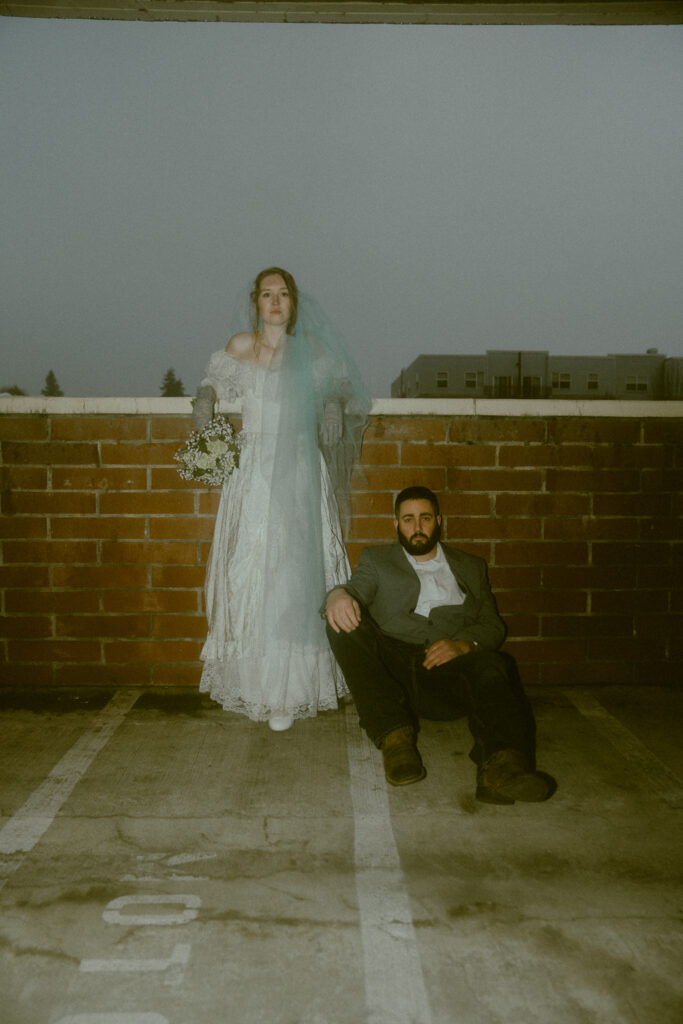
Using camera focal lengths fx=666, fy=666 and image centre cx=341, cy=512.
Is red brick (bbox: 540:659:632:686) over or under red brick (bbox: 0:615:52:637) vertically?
under

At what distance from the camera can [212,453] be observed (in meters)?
3.46

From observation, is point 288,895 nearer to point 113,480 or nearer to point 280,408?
point 280,408

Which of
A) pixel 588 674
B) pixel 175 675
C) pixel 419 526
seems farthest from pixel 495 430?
pixel 175 675

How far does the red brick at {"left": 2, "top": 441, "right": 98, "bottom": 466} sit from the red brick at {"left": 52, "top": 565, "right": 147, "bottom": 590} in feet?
2.10

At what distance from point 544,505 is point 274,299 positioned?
6.66 feet

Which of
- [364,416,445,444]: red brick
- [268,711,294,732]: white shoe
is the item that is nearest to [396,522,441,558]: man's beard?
[364,416,445,444]: red brick

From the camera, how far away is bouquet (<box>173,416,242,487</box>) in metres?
3.46

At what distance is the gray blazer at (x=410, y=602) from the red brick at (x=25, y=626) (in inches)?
80.8

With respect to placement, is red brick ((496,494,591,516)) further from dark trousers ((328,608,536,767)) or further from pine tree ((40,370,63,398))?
pine tree ((40,370,63,398))

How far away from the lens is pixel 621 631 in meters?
4.19

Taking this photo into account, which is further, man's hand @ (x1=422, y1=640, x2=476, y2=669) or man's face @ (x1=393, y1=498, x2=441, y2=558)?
man's face @ (x1=393, y1=498, x2=441, y2=558)

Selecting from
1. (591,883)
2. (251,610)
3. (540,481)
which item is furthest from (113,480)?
(591,883)

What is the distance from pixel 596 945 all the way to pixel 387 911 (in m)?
0.59

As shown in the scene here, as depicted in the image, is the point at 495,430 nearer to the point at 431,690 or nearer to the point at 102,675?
the point at 431,690
